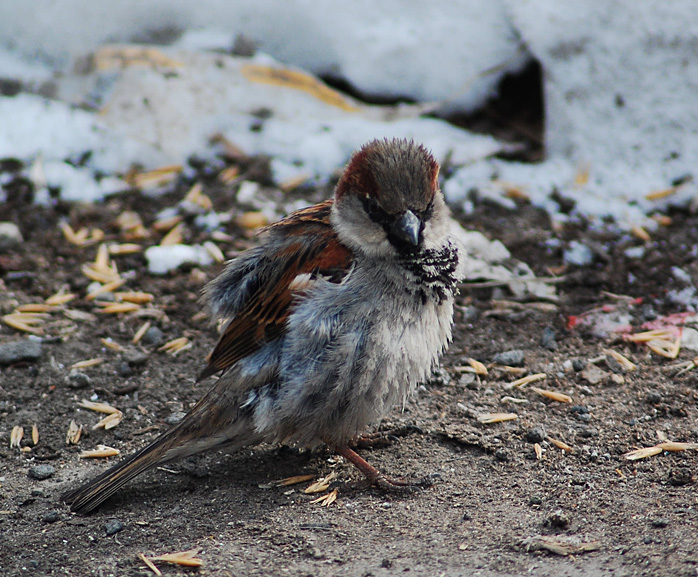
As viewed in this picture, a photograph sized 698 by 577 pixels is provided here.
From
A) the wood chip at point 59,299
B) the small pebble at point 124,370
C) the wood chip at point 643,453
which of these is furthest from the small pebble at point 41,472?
the wood chip at point 643,453

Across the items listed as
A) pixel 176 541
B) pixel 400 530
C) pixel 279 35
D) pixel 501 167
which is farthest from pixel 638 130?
pixel 176 541

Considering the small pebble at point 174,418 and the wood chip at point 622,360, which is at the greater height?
the wood chip at point 622,360

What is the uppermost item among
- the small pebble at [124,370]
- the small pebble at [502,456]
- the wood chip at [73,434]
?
the small pebble at [124,370]

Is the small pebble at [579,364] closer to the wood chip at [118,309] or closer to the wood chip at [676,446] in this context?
the wood chip at [676,446]

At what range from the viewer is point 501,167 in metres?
5.87

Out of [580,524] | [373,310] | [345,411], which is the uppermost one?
[373,310]

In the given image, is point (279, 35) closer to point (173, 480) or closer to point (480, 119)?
point (480, 119)

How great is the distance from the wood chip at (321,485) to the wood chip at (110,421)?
1062 mm

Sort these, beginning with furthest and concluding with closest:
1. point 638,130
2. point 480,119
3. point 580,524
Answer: point 480,119 → point 638,130 → point 580,524

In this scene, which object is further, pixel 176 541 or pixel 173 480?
pixel 173 480

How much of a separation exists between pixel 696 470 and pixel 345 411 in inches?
58.4

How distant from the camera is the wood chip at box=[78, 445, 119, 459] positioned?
3.66 metres

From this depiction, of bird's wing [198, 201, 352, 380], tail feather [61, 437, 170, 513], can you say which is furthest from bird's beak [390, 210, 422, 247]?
tail feather [61, 437, 170, 513]

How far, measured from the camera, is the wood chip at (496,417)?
374 cm
